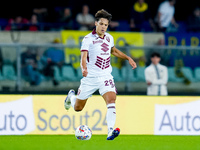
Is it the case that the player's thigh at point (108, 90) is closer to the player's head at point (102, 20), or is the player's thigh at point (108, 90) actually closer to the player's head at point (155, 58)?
the player's head at point (102, 20)

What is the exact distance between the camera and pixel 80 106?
10.9 m

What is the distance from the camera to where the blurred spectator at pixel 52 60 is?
14.1 metres

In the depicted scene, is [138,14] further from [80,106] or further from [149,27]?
[80,106]

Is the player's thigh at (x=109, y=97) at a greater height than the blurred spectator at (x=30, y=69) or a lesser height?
lesser

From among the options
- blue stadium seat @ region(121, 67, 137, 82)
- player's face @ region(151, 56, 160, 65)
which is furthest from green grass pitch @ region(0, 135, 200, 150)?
blue stadium seat @ region(121, 67, 137, 82)

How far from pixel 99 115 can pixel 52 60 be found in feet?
6.76

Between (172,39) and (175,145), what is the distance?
7786 mm

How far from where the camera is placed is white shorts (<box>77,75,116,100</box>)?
1034 cm

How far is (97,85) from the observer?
1048 cm

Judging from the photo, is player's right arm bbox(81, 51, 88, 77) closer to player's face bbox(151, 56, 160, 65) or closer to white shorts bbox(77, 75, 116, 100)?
white shorts bbox(77, 75, 116, 100)

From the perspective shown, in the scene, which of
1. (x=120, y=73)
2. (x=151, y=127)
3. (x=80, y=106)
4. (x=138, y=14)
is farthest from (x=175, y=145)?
(x=138, y=14)

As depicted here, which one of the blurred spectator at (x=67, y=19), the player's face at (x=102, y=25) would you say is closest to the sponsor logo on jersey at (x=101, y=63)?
the player's face at (x=102, y=25)

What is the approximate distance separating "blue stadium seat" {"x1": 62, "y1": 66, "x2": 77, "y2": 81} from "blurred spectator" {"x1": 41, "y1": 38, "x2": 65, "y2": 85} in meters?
0.14

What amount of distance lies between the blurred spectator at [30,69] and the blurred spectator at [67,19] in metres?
3.80
